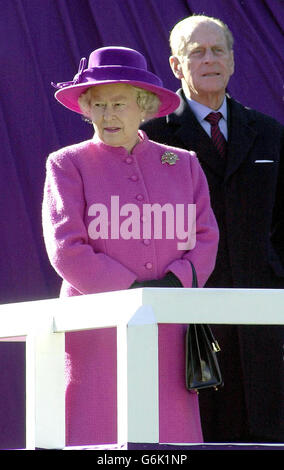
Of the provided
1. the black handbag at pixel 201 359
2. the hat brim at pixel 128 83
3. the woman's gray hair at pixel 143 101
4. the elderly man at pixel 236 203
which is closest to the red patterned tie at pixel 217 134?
the elderly man at pixel 236 203

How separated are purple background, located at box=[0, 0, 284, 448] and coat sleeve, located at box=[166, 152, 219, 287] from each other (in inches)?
46.5

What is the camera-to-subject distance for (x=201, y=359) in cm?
265

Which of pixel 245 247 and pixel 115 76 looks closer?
pixel 115 76

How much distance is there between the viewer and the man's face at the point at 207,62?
3.82 m

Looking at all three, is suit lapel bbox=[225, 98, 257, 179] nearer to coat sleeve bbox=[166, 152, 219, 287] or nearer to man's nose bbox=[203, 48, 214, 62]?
man's nose bbox=[203, 48, 214, 62]

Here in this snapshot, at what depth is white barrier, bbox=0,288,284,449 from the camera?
216 cm

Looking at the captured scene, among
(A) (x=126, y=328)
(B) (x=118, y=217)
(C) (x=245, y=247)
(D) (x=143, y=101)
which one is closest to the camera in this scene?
(A) (x=126, y=328)

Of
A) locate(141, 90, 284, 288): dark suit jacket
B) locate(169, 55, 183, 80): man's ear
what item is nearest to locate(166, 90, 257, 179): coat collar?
locate(141, 90, 284, 288): dark suit jacket

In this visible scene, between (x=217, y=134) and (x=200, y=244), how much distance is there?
1.00m

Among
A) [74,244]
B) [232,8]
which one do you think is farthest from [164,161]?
[232,8]

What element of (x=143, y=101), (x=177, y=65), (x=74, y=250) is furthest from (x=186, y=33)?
(x=74, y=250)

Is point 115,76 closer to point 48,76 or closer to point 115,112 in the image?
point 115,112

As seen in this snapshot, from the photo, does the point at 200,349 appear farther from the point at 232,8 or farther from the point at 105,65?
the point at 232,8

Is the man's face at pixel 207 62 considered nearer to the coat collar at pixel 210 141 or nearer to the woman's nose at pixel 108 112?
the coat collar at pixel 210 141
